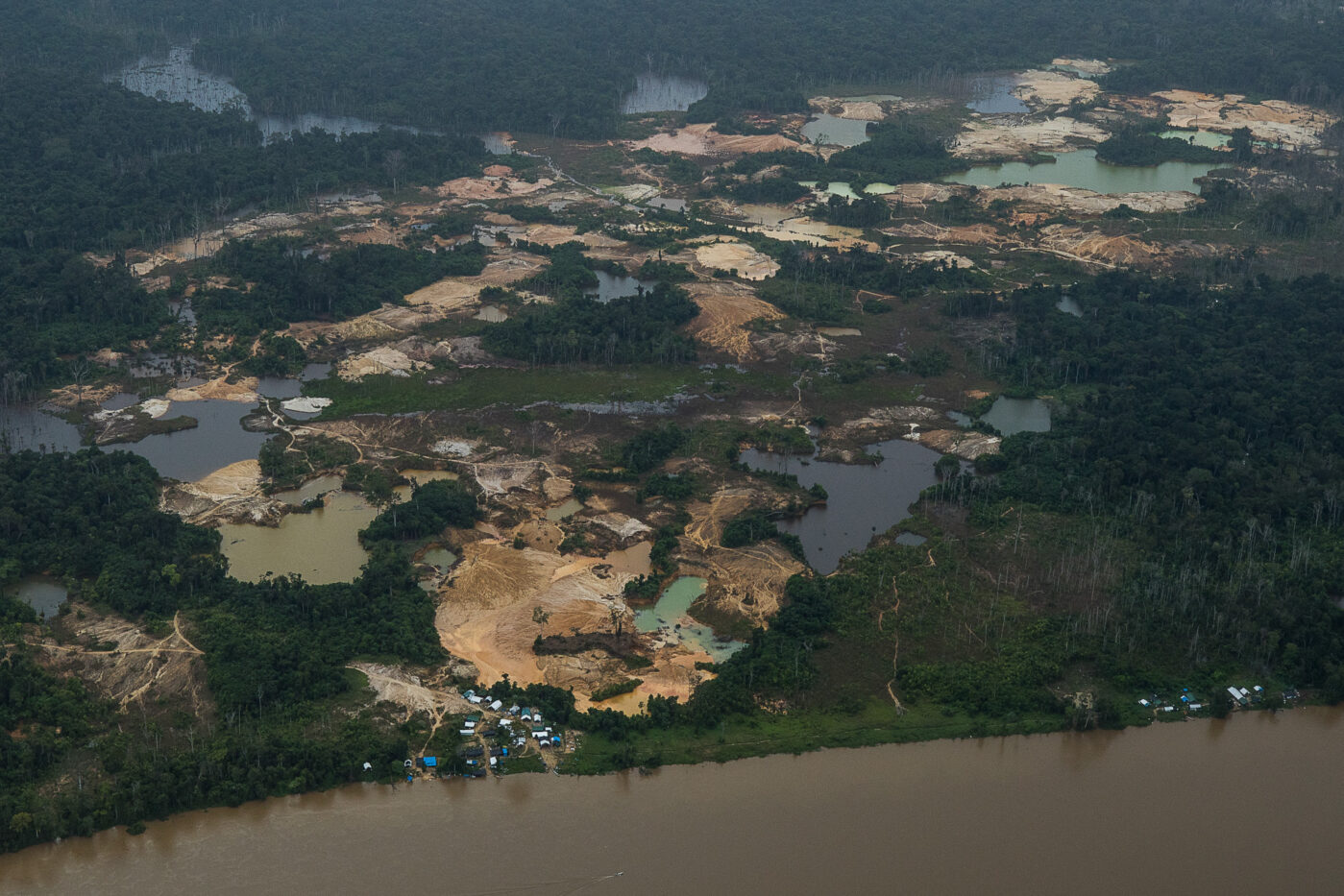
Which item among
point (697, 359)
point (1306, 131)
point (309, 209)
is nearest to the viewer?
point (697, 359)

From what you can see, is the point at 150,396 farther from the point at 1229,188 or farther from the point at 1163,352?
the point at 1229,188

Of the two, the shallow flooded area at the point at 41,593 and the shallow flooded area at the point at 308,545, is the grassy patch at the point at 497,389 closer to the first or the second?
the shallow flooded area at the point at 308,545

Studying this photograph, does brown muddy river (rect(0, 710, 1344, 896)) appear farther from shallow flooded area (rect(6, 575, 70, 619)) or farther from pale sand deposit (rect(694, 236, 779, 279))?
pale sand deposit (rect(694, 236, 779, 279))

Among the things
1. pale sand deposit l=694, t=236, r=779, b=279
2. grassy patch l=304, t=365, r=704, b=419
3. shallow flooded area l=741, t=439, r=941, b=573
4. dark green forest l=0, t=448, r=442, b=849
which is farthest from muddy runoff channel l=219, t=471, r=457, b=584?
pale sand deposit l=694, t=236, r=779, b=279

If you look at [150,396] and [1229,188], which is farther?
[1229,188]

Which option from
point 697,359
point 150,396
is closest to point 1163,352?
point 697,359

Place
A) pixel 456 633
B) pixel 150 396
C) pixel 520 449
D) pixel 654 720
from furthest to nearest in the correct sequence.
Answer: pixel 150 396 → pixel 520 449 → pixel 456 633 → pixel 654 720

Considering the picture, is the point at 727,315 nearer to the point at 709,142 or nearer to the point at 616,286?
the point at 616,286
